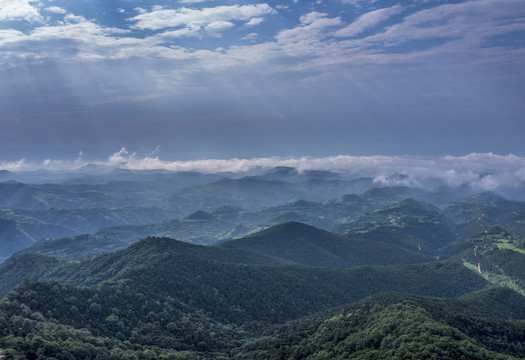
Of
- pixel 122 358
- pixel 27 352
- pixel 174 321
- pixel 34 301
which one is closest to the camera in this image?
pixel 27 352

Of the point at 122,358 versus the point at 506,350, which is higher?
the point at 122,358

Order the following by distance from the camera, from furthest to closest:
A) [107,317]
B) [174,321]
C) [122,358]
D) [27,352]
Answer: [174,321] → [107,317] → [122,358] → [27,352]

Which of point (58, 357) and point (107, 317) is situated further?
point (107, 317)

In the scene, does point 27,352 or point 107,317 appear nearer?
point 27,352

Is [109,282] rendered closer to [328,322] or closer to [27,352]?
[27,352]

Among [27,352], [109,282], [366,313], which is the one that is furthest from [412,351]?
[109,282]

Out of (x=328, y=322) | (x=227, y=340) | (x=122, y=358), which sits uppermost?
(x=122, y=358)

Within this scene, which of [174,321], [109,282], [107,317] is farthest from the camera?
[109,282]

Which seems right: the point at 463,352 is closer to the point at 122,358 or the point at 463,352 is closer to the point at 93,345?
the point at 122,358

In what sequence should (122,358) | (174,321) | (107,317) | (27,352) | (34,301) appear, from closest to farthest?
(27,352) → (122,358) → (34,301) → (107,317) → (174,321)

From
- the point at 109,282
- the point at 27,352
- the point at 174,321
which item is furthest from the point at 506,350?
the point at 109,282
